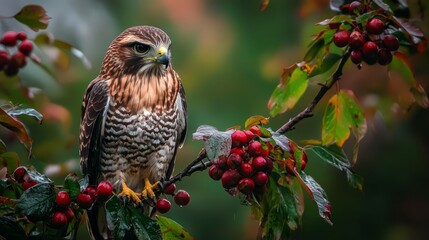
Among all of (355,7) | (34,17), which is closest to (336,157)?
(355,7)

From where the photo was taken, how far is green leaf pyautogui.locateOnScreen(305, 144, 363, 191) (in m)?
3.39

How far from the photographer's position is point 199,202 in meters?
6.72

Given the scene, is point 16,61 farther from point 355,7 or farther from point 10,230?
point 355,7

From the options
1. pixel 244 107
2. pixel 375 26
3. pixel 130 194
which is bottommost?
pixel 244 107

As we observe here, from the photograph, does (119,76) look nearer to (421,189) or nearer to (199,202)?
(199,202)

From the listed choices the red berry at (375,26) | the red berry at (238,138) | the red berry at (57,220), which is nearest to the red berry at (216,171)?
the red berry at (238,138)

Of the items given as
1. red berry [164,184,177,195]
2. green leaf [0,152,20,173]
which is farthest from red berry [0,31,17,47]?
red berry [164,184,177,195]

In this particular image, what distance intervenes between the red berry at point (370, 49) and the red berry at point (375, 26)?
0.16 ft

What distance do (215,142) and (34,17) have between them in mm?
999

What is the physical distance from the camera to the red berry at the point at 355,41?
3395 millimetres

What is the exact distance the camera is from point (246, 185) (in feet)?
10.5

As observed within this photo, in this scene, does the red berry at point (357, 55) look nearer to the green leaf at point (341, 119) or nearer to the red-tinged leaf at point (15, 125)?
the green leaf at point (341, 119)

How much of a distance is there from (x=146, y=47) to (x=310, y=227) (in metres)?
2.93

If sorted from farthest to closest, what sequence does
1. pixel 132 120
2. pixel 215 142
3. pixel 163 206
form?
pixel 132 120
pixel 163 206
pixel 215 142
